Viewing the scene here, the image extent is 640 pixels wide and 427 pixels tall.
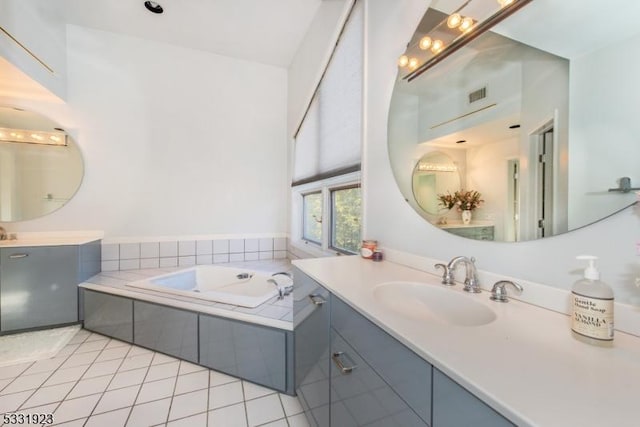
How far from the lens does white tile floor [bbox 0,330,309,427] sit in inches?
55.0

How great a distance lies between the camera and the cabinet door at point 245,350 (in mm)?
1577

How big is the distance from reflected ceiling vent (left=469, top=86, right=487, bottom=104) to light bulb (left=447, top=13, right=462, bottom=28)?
0.31 meters

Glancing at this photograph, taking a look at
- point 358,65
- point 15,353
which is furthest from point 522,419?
point 15,353

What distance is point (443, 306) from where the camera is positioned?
99 cm

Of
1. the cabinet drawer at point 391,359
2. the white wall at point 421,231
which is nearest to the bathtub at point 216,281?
the white wall at point 421,231

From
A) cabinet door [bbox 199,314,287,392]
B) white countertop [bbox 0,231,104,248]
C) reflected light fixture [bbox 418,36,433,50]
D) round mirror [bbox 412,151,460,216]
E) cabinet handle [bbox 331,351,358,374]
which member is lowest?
cabinet door [bbox 199,314,287,392]

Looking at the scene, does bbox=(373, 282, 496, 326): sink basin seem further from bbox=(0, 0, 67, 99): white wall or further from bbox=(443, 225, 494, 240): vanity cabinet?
bbox=(0, 0, 67, 99): white wall

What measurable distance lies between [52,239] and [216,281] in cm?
151

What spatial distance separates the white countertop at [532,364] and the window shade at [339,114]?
4.17 ft

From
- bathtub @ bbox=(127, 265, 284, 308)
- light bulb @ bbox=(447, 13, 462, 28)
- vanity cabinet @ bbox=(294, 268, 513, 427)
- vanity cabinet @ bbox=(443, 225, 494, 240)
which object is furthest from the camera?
bathtub @ bbox=(127, 265, 284, 308)

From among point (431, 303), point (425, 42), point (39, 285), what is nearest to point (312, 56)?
point (425, 42)

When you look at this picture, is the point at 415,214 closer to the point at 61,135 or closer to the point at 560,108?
the point at 560,108

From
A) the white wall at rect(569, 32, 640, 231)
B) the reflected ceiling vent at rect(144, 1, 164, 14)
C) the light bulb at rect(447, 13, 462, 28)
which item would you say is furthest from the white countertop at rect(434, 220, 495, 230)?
the reflected ceiling vent at rect(144, 1, 164, 14)

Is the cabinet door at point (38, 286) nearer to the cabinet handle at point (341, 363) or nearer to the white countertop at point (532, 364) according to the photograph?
the cabinet handle at point (341, 363)
